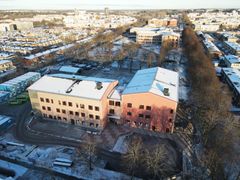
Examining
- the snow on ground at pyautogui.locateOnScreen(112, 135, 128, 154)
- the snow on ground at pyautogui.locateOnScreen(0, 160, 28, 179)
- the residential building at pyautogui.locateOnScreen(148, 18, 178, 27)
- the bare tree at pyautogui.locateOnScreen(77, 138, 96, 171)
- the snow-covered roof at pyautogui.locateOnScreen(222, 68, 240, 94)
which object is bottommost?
the snow on ground at pyautogui.locateOnScreen(0, 160, 28, 179)

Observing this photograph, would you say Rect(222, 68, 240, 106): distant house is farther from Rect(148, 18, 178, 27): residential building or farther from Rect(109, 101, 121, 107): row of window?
Rect(148, 18, 178, 27): residential building

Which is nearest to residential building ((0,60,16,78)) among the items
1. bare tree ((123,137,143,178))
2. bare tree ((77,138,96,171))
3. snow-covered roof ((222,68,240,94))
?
bare tree ((77,138,96,171))

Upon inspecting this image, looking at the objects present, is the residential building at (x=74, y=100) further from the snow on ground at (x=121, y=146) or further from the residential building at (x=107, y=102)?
the snow on ground at (x=121, y=146)

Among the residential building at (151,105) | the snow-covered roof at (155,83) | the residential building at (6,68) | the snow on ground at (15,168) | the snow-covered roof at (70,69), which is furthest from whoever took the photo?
the residential building at (6,68)

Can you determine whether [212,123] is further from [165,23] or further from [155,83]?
[165,23]

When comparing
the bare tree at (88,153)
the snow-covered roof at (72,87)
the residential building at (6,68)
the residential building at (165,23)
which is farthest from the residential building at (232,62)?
the residential building at (165,23)
